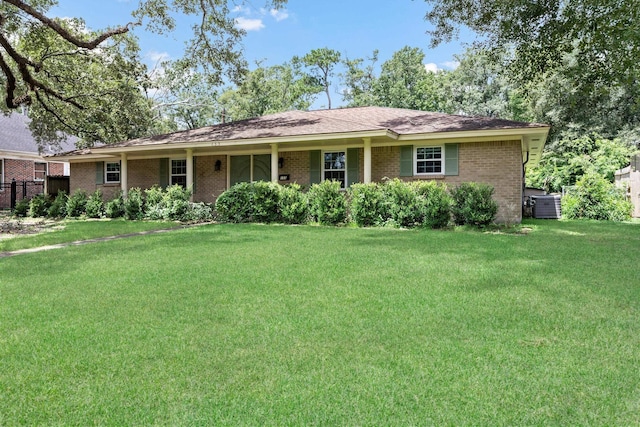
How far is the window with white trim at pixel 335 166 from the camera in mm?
14516

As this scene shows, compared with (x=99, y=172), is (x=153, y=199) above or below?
below

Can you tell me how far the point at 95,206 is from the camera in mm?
15781

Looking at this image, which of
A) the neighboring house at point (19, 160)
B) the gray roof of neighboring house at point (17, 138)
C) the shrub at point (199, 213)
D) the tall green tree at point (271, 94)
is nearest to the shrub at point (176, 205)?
the shrub at point (199, 213)

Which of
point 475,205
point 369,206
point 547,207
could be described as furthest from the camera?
point 547,207

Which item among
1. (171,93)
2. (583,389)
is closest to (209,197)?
(583,389)

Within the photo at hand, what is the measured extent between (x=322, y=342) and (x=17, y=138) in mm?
28666

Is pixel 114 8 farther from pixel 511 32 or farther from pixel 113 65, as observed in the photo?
pixel 511 32

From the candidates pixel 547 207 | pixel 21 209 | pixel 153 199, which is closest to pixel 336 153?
pixel 153 199

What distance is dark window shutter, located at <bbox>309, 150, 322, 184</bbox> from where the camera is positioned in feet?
48.2

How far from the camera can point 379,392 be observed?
239 centimetres

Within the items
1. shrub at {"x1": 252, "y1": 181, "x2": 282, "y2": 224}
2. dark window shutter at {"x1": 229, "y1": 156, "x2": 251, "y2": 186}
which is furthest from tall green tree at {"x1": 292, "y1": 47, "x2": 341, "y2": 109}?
shrub at {"x1": 252, "y1": 181, "x2": 282, "y2": 224}

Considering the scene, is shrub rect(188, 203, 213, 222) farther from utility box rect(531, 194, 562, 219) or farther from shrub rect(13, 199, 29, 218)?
utility box rect(531, 194, 562, 219)

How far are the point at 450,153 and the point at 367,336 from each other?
10809mm

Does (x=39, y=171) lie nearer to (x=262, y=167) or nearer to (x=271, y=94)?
(x=262, y=167)
